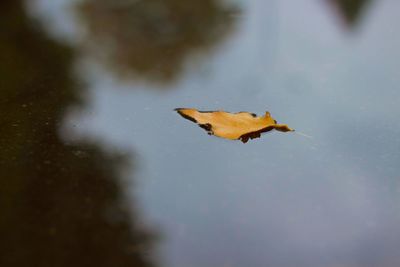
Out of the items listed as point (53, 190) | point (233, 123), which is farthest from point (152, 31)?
point (53, 190)

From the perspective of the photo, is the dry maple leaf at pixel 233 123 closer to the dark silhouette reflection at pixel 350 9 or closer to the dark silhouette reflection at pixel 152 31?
the dark silhouette reflection at pixel 152 31

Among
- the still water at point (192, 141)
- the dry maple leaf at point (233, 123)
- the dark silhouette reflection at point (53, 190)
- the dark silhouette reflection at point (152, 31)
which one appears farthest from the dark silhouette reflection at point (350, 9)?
the dark silhouette reflection at point (53, 190)

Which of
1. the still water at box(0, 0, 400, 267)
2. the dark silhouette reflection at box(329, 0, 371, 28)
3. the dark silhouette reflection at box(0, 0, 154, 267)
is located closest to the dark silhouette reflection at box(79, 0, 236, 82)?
the still water at box(0, 0, 400, 267)

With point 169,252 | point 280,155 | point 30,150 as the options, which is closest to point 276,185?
point 280,155

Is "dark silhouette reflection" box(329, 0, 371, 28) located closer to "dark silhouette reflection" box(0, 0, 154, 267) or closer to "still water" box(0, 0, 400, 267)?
"still water" box(0, 0, 400, 267)

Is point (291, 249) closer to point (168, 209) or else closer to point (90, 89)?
point (168, 209)

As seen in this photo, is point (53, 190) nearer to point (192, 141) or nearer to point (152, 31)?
point (192, 141)
